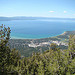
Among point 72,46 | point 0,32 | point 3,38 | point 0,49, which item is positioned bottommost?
point 72,46

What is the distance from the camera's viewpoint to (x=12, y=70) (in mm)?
9281

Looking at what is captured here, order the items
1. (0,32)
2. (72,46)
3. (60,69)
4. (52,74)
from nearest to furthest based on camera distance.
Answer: (0,32), (52,74), (60,69), (72,46)

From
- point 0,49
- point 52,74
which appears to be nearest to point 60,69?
point 52,74

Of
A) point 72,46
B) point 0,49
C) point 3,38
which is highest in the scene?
point 3,38

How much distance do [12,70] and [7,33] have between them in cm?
410

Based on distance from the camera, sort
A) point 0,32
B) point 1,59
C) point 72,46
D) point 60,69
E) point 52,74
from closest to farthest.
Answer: point 0,32, point 1,59, point 52,74, point 60,69, point 72,46

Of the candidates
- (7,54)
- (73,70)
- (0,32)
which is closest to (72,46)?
(73,70)

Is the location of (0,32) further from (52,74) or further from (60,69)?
(60,69)

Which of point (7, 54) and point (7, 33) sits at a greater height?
point (7, 33)

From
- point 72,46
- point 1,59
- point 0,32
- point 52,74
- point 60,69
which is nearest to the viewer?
point 0,32

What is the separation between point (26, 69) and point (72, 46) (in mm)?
9288

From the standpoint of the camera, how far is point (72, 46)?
15375 millimetres

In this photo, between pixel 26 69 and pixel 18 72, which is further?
pixel 26 69

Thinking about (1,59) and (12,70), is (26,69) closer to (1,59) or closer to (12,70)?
(12,70)
